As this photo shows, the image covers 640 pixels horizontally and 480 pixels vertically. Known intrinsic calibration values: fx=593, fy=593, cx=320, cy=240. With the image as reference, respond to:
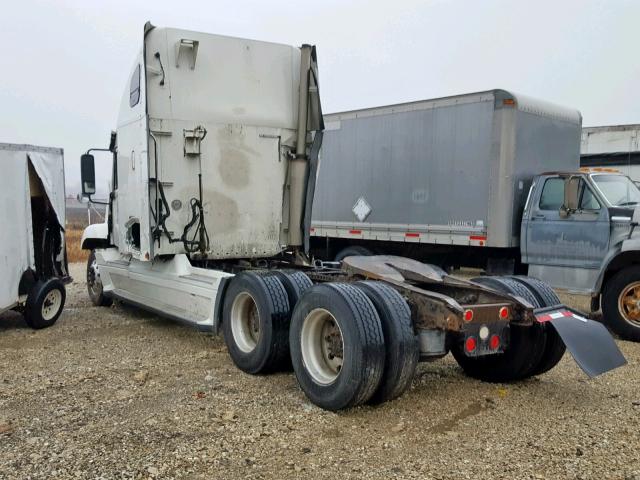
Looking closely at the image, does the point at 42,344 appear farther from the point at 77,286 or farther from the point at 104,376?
the point at 77,286

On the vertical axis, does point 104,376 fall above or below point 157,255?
below

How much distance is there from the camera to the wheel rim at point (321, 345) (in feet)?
15.4

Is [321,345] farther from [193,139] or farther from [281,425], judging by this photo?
[193,139]

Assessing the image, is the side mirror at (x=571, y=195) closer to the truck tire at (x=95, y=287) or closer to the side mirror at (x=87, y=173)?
the side mirror at (x=87, y=173)

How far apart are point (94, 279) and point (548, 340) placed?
7070mm

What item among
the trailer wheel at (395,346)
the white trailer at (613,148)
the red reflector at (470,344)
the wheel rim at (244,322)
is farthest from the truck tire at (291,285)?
the white trailer at (613,148)

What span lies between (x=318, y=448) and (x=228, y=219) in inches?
149

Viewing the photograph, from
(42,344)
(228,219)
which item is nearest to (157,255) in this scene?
(228,219)

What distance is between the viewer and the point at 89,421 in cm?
431

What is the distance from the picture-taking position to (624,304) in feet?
25.3

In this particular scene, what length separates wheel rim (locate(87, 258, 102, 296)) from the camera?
9.29m

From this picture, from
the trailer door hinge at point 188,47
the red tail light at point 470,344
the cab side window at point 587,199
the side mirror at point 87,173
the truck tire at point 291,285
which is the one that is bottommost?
the red tail light at point 470,344

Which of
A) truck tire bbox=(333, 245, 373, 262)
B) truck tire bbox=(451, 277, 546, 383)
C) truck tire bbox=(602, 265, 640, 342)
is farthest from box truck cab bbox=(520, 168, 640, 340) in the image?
truck tire bbox=(333, 245, 373, 262)

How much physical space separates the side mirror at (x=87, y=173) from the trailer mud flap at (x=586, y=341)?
20.8 feet
